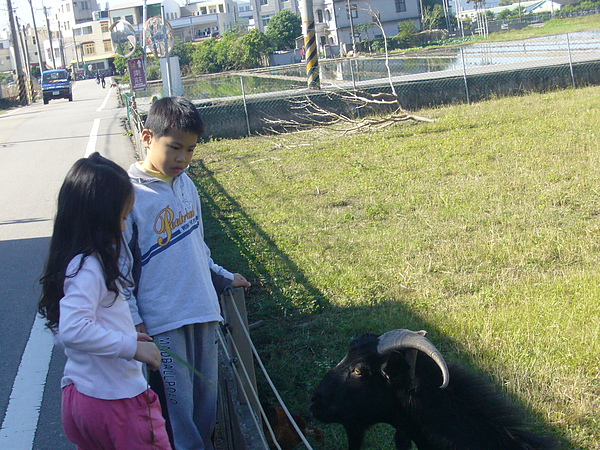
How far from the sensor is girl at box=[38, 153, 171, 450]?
8.25 feet

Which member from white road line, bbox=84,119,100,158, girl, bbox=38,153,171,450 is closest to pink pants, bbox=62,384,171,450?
girl, bbox=38,153,171,450

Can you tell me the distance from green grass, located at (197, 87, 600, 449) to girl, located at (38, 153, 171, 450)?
1.89 meters

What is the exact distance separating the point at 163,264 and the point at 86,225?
607 mm

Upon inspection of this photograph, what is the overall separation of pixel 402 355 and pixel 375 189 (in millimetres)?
7377

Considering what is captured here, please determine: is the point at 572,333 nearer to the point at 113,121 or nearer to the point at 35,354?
the point at 35,354

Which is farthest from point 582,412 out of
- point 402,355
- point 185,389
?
point 185,389

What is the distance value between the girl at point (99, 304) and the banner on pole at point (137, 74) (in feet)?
72.2

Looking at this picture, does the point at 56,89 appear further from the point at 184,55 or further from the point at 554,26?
the point at 554,26

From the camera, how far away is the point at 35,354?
19.3ft

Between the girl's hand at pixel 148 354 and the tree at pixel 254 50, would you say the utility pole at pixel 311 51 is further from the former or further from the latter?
the tree at pixel 254 50

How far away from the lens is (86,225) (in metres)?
2.57

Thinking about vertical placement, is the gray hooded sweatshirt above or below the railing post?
above

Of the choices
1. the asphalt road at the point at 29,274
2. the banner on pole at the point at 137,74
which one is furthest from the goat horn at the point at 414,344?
the banner on pole at the point at 137,74

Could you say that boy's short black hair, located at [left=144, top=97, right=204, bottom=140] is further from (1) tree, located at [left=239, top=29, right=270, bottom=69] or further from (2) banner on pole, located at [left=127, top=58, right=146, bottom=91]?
(1) tree, located at [left=239, top=29, right=270, bottom=69]
